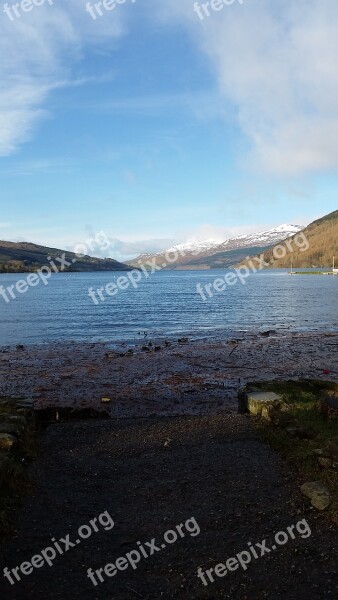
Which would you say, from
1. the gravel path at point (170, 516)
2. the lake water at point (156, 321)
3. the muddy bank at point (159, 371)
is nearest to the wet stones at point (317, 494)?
Result: the gravel path at point (170, 516)

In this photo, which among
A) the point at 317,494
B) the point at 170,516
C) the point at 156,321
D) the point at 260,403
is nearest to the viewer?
the point at 170,516

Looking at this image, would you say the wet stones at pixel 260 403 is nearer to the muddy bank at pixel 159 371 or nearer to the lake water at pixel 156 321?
the muddy bank at pixel 159 371

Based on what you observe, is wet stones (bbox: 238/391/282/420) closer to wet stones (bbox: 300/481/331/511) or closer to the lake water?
wet stones (bbox: 300/481/331/511)

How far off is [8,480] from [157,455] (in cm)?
433

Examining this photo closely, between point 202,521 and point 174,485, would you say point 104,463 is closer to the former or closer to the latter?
point 174,485

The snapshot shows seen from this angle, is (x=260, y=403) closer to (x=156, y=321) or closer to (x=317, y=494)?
(x=317, y=494)

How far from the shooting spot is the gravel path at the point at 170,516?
7605 mm

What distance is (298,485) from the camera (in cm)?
1082

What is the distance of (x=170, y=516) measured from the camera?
974 centimetres

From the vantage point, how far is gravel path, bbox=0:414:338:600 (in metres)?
7.61

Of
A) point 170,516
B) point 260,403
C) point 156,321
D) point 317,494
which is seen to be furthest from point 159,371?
point 156,321

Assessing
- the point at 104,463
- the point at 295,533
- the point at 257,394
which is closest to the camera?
the point at 295,533

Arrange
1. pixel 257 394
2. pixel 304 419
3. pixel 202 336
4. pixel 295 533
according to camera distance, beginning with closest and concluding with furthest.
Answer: pixel 295 533, pixel 304 419, pixel 257 394, pixel 202 336

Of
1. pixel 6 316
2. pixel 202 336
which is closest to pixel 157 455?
pixel 202 336
